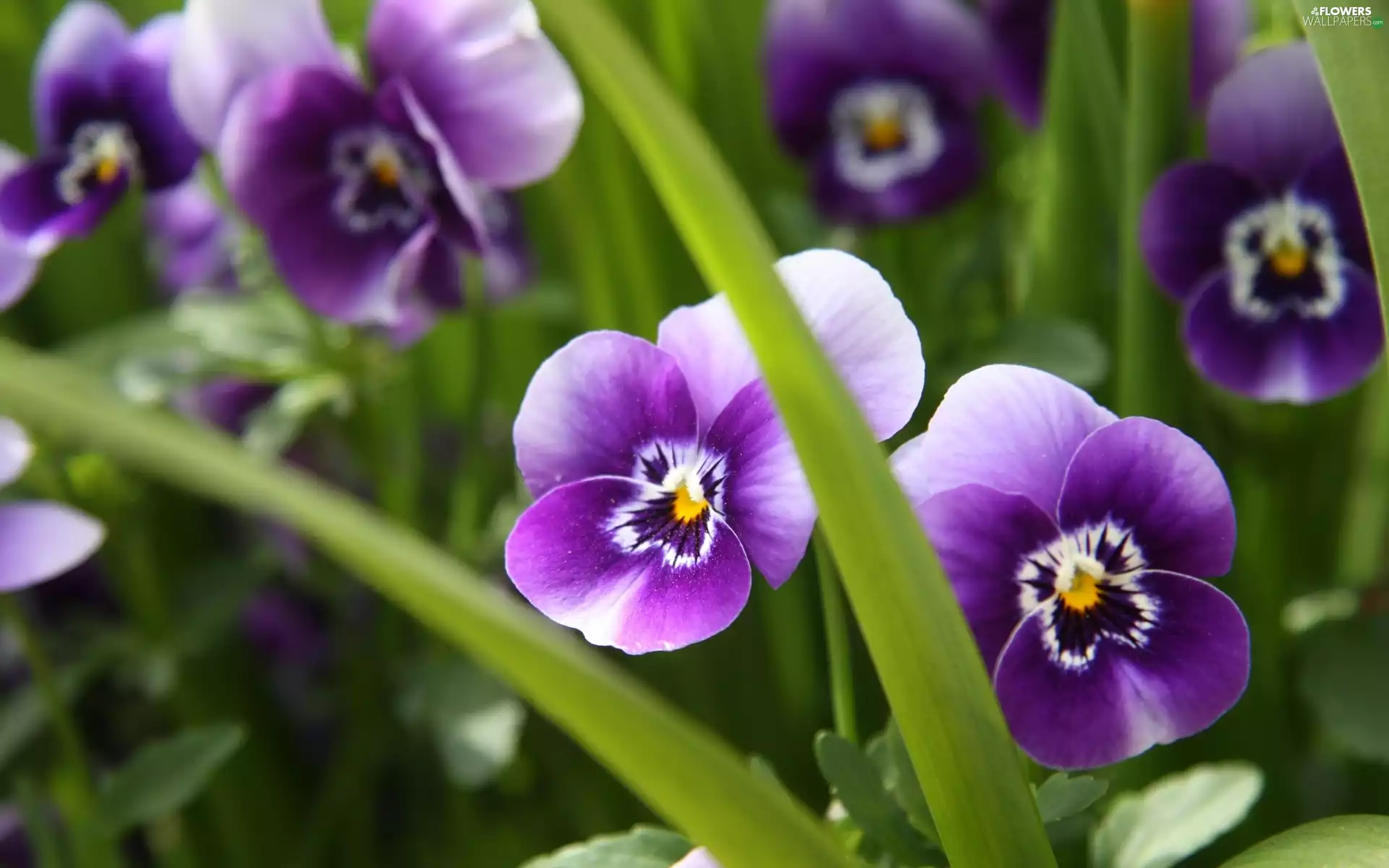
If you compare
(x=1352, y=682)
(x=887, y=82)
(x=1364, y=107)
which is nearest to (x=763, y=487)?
(x=1364, y=107)

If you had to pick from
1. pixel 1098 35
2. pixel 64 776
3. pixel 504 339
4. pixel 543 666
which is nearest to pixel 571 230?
pixel 504 339

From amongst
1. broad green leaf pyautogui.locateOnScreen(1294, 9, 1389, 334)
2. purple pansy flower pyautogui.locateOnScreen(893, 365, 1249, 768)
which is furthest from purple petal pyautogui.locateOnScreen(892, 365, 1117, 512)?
broad green leaf pyautogui.locateOnScreen(1294, 9, 1389, 334)

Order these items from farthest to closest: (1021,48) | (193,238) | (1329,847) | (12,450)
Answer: (193,238) → (1021,48) → (12,450) → (1329,847)

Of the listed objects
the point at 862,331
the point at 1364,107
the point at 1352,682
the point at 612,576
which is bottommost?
the point at 1352,682

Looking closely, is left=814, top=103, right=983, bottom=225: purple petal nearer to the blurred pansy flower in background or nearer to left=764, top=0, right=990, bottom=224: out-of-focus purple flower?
left=764, top=0, right=990, bottom=224: out-of-focus purple flower

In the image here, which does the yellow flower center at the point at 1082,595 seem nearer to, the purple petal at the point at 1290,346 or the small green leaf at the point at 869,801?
the small green leaf at the point at 869,801

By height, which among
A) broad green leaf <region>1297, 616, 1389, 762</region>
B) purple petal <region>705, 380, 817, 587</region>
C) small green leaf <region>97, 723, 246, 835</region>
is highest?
purple petal <region>705, 380, 817, 587</region>

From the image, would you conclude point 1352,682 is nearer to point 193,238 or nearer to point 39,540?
point 39,540
